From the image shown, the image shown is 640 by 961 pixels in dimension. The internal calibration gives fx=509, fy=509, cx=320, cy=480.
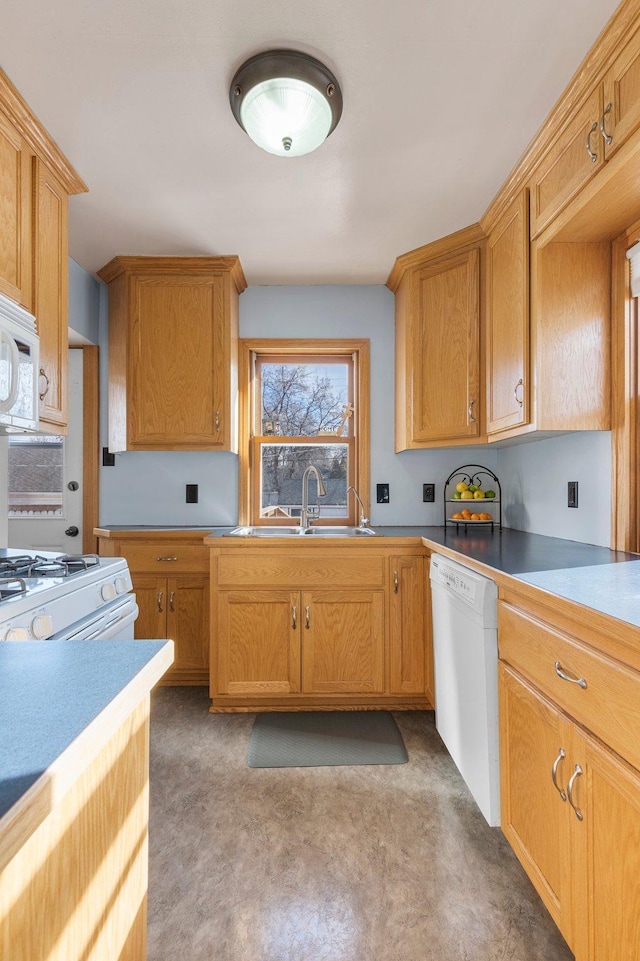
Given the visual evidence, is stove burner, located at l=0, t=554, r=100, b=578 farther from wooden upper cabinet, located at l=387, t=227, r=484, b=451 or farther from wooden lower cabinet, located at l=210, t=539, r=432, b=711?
wooden upper cabinet, located at l=387, t=227, r=484, b=451

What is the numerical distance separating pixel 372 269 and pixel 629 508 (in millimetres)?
1859

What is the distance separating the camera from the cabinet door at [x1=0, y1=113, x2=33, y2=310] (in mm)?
1683

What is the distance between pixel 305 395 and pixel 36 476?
1654mm

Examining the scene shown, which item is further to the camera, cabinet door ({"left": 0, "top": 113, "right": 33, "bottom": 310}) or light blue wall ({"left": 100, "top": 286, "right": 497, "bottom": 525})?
light blue wall ({"left": 100, "top": 286, "right": 497, "bottom": 525})

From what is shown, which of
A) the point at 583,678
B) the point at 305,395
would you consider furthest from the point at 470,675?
the point at 305,395

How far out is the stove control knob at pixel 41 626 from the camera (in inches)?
52.6

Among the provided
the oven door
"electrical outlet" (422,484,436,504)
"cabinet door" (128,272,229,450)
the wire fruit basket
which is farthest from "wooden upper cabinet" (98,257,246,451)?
the wire fruit basket

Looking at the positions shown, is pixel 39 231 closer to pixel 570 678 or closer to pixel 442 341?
pixel 442 341

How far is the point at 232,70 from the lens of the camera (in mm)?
1506

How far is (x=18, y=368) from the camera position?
1.60m

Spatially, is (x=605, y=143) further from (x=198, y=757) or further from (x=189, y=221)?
(x=198, y=757)

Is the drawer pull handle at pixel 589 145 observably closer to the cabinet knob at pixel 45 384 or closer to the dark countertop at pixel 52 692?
the dark countertop at pixel 52 692

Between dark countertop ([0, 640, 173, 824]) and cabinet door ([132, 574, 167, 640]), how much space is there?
1980 mm

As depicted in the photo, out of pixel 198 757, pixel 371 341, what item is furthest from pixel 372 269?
pixel 198 757
